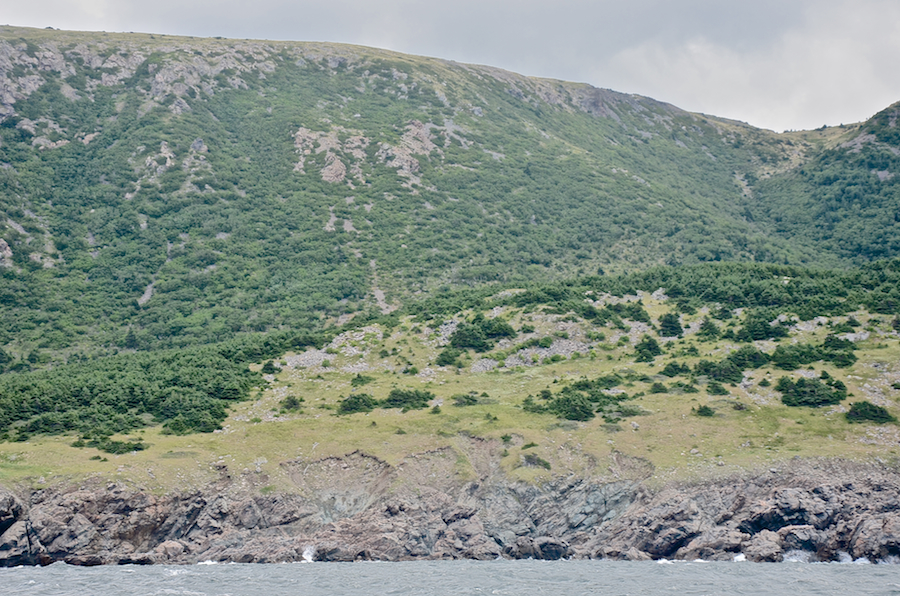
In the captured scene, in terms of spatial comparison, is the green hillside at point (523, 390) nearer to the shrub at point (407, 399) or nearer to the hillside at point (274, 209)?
the shrub at point (407, 399)

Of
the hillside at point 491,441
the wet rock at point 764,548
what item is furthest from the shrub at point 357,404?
the wet rock at point 764,548

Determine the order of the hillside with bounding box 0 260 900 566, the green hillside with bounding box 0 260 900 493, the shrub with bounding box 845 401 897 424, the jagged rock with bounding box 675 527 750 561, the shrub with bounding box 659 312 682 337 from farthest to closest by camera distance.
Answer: the shrub with bounding box 659 312 682 337, the shrub with bounding box 845 401 897 424, the green hillside with bounding box 0 260 900 493, the hillside with bounding box 0 260 900 566, the jagged rock with bounding box 675 527 750 561

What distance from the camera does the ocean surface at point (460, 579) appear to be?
44.8m

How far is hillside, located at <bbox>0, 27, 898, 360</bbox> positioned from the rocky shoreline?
59.4 meters

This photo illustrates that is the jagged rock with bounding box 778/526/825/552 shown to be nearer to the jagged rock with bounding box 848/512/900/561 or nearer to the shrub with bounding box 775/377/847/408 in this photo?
the jagged rock with bounding box 848/512/900/561

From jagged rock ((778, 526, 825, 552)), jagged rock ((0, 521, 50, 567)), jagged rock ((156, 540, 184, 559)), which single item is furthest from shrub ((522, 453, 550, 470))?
jagged rock ((0, 521, 50, 567))

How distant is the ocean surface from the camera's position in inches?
1763

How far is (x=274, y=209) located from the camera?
518 ft

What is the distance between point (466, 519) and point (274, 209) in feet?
357

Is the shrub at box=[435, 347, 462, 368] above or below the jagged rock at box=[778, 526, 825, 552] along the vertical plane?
above

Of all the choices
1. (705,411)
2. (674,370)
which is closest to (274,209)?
(674,370)

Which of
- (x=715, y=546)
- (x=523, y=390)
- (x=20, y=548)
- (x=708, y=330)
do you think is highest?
(x=708, y=330)

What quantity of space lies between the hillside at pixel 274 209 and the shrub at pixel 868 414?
2693 inches

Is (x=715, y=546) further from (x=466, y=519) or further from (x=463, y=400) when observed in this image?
(x=463, y=400)
